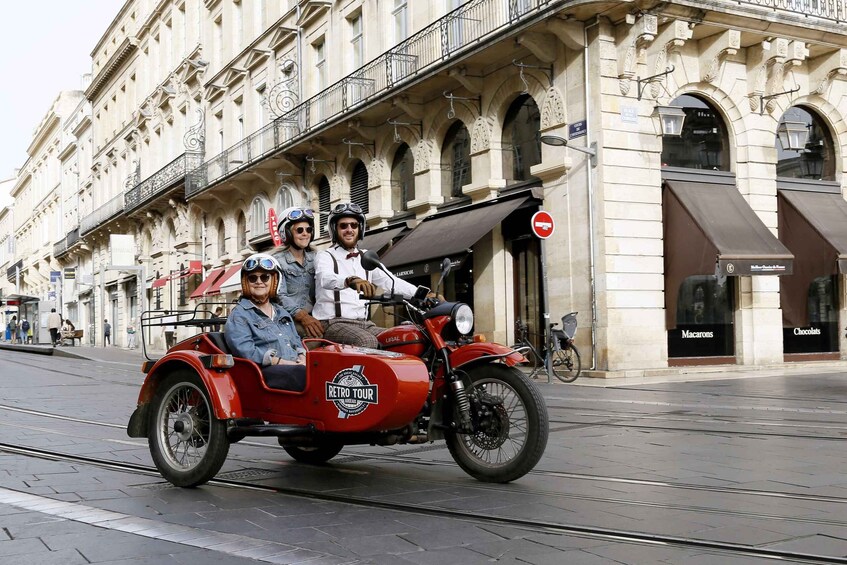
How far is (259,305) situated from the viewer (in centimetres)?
605

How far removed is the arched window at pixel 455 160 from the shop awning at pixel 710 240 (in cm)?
497

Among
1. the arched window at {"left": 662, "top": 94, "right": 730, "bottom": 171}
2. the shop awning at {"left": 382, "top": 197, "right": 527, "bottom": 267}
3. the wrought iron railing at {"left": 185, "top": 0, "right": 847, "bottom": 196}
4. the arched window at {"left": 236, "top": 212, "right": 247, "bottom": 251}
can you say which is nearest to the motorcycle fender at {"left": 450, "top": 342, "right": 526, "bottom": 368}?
the wrought iron railing at {"left": 185, "top": 0, "right": 847, "bottom": 196}

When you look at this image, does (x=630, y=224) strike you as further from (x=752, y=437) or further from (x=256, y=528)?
(x=256, y=528)

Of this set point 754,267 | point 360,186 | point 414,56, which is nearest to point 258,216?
point 360,186

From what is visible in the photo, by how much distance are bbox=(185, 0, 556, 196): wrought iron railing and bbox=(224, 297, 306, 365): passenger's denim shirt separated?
37.1ft

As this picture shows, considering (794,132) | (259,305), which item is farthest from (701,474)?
(794,132)

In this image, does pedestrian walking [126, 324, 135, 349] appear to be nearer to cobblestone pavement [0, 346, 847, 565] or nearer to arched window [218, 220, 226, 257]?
arched window [218, 220, 226, 257]

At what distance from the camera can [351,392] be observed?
17.7ft

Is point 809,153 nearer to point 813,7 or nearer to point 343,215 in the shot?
point 813,7

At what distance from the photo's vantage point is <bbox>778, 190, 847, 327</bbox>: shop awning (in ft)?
57.3

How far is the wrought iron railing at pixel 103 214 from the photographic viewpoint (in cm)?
4681

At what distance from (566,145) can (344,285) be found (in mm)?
10117

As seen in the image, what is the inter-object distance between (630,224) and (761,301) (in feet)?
10.6

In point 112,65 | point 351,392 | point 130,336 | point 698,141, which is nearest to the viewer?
point 351,392
